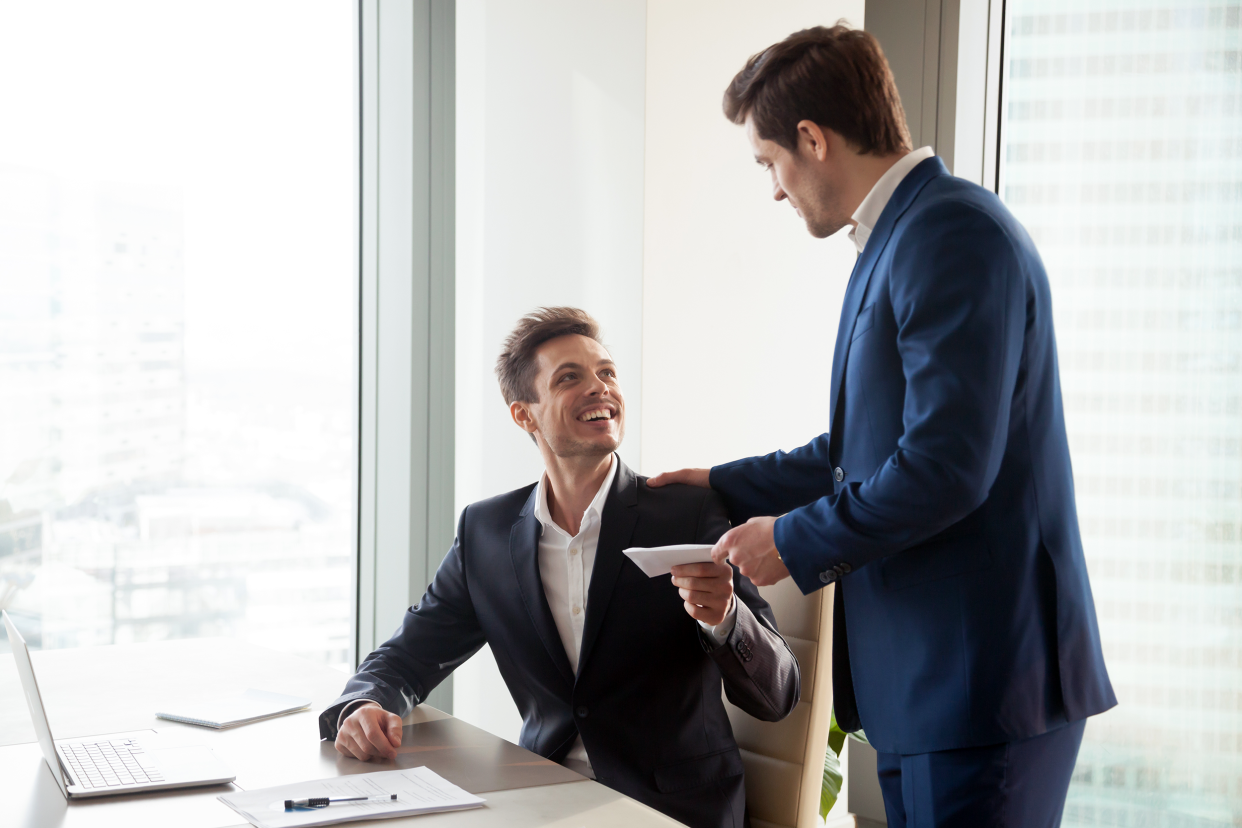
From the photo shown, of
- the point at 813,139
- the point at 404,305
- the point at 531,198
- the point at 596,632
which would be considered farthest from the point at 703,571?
the point at 531,198

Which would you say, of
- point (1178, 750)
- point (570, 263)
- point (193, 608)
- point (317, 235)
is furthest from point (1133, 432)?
point (193, 608)

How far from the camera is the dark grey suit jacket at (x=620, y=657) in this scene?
61.4 inches

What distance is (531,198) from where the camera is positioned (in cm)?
281

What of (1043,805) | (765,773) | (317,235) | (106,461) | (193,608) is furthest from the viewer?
(317,235)

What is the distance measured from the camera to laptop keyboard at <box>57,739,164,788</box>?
49.4 inches

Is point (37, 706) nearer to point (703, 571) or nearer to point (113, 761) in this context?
point (113, 761)

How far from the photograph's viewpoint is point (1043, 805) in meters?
1.23

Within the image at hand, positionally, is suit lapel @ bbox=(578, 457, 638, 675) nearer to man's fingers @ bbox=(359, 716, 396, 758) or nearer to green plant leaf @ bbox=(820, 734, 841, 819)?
man's fingers @ bbox=(359, 716, 396, 758)

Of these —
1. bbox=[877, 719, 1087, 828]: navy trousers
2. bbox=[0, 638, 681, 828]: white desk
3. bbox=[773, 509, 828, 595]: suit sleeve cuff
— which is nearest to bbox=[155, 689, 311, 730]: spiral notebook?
bbox=[0, 638, 681, 828]: white desk

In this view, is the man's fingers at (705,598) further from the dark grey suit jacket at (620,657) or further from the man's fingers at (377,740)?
the man's fingers at (377,740)

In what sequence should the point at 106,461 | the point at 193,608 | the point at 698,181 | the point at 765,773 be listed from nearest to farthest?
the point at 765,773 → the point at 106,461 → the point at 193,608 → the point at 698,181

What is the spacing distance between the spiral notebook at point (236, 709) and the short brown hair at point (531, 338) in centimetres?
71

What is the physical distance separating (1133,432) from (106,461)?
282 cm

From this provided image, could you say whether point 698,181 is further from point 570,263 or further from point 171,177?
point 171,177
